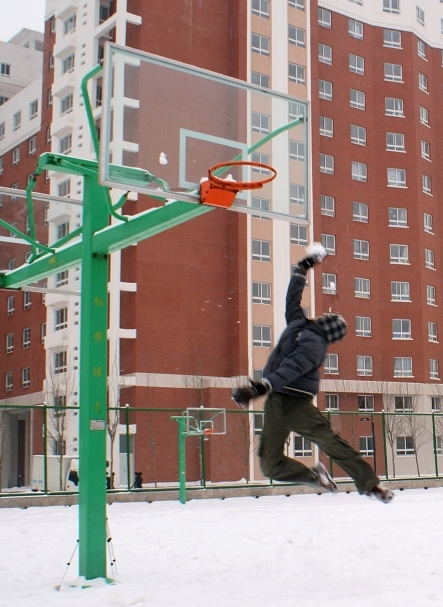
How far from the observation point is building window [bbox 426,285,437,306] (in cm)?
5559

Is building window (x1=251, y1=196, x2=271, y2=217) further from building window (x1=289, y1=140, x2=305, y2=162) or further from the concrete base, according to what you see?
the concrete base

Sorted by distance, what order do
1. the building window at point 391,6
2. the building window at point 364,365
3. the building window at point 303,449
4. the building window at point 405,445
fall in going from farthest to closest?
the building window at point 391,6
the building window at point 364,365
the building window at point 303,449
the building window at point 405,445

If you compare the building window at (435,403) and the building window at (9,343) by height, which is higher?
the building window at (9,343)

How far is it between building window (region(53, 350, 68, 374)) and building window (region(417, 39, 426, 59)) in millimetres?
33432

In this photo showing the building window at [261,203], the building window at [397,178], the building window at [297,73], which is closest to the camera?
the building window at [261,203]

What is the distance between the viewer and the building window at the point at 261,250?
4738 cm

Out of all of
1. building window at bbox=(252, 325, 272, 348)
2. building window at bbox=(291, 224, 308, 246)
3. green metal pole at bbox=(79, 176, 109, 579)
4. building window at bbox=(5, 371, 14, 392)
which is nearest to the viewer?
green metal pole at bbox=(79, 176, 109, 579)

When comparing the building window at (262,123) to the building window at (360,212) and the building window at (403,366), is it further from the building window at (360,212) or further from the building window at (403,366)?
the building window at (403,366)

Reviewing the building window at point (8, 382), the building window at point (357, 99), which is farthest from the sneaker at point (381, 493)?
the building window at point (8, 382)

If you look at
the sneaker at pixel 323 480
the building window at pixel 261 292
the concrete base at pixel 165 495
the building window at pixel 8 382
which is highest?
the building window at pixel 261 292

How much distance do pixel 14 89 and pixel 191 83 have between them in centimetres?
5992

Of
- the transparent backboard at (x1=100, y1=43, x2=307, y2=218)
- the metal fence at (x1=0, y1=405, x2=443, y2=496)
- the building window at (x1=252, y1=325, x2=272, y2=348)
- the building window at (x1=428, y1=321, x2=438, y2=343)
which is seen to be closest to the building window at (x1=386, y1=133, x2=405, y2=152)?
the building window at (x1=428, y1=321, x2=438, y2=343)

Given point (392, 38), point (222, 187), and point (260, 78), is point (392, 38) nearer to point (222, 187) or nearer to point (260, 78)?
point (260, 78)

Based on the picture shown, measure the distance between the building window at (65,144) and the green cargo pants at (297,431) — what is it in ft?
140
